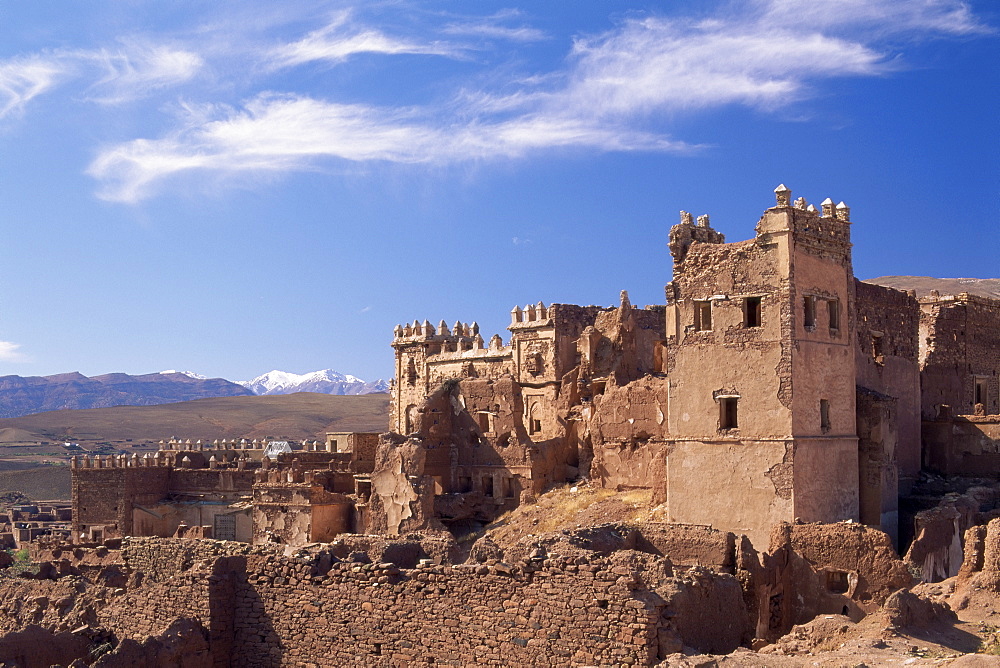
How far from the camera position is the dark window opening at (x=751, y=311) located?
2139 centimetres

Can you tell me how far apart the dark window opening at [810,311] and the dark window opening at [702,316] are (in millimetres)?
1753

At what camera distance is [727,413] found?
2167 cm

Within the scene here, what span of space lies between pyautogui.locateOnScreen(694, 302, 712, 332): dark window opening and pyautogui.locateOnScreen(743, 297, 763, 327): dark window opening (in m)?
0.76

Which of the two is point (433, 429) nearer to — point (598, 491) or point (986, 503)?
point (598, 491)

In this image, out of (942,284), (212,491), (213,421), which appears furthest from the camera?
(213,421)

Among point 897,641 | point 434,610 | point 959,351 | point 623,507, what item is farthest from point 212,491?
point 897,641

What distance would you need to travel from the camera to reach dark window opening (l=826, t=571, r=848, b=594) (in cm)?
1753

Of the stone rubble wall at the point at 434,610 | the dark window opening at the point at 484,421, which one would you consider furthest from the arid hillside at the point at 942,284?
the stone rubble wall at the point at 434,610

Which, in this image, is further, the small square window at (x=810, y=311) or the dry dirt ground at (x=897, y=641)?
the small square window at (x=810, y=311)

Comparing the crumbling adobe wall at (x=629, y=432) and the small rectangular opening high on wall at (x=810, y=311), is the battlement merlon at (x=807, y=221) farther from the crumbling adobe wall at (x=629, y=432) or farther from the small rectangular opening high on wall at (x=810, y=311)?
the crumbling adobe wall at (x=629, y=432)

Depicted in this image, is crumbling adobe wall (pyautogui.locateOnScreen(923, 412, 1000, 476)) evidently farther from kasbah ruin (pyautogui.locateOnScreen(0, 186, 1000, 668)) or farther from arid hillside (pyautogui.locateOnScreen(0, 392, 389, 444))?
arid hillside (pyautogui.locateOnScreen(0, 392, 389, 444))

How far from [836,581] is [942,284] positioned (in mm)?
83486

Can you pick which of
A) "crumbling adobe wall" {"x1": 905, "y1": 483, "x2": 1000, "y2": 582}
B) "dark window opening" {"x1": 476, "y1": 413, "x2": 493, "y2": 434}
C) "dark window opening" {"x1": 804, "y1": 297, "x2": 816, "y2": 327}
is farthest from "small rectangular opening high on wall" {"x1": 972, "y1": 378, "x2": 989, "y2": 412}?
"dark window opening" {"x1": 476, "y1": 413, "x2": 493, "y2": 434}

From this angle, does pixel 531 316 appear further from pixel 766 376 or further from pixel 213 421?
pixel 213 421
